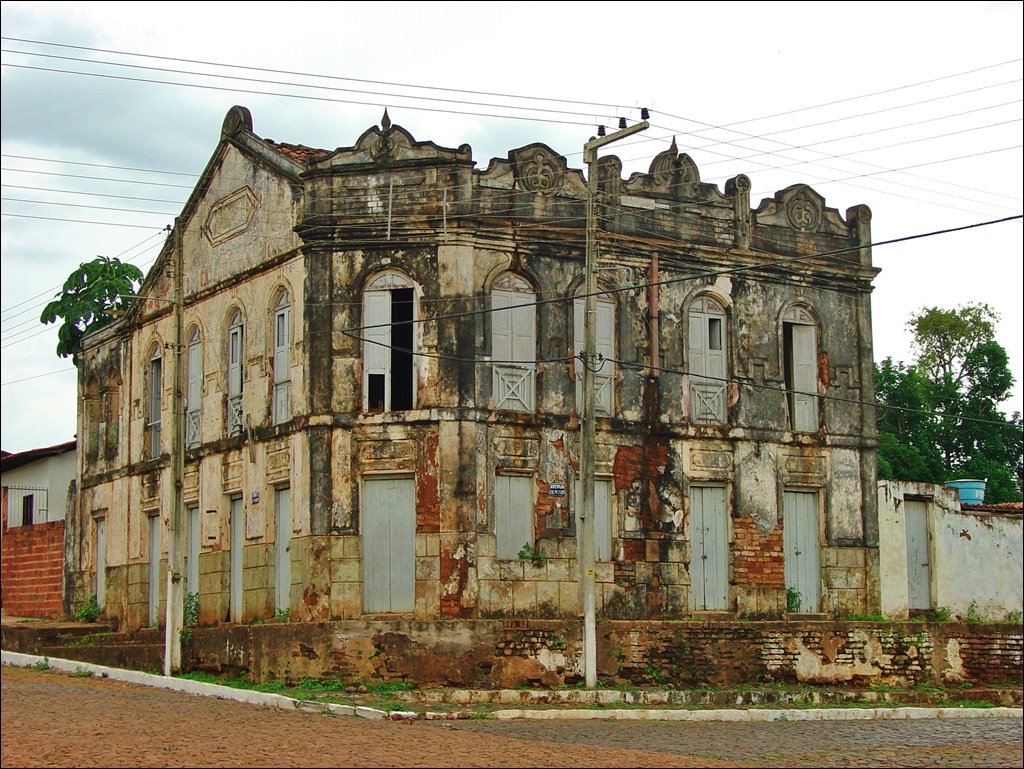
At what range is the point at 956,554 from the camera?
2977 centimetres

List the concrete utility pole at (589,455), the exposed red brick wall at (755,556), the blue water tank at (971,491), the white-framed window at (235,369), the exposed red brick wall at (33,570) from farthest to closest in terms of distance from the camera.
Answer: the exposed red brick wall at (33,570), the blue water tank at (971,491), the white-framed window at (235,369), the exposed red brick wall at (755,556), the concrete utility pole at (589,455)

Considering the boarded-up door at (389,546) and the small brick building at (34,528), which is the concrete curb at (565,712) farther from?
the small brick building at (34,528)

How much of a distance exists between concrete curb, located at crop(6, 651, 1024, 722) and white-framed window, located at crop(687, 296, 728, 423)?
19.2 feet

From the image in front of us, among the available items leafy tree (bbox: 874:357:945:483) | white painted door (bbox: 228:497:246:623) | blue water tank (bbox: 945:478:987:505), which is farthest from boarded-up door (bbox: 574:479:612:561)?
leafy tree (bbox: 874:357:945:483)

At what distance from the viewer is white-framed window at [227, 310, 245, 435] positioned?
28500mm

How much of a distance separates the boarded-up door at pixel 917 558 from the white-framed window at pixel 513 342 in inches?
326

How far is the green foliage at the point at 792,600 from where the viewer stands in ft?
91.4

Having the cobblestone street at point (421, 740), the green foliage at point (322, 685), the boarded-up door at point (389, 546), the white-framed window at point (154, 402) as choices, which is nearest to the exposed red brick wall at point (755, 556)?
the cobblestone street at point (421, 740)

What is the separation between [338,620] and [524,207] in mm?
7475

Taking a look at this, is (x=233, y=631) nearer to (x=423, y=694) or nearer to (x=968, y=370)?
(x=423, y=694)

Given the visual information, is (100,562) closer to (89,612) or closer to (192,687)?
(89,612)

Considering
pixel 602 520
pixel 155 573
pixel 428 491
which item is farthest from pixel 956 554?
pixel 155 573

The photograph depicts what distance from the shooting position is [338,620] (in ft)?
80.5

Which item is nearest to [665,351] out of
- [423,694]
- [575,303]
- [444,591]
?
[575,303]
